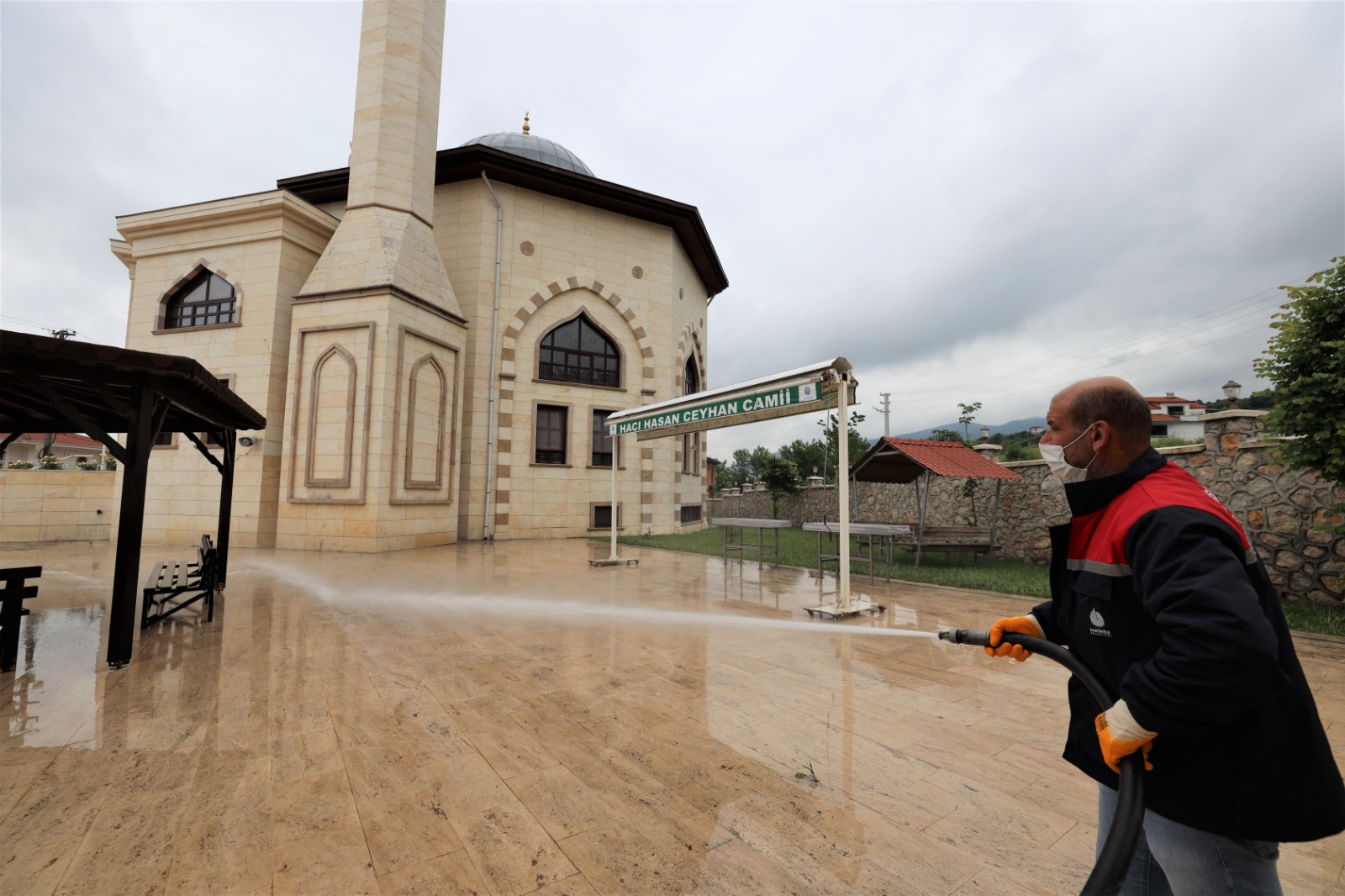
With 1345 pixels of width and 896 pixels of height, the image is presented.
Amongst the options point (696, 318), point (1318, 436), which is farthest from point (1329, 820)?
point (696, 318)

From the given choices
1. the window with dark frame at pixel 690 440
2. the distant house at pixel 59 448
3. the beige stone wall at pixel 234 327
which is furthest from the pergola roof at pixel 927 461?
the distant house at pixel 59 448

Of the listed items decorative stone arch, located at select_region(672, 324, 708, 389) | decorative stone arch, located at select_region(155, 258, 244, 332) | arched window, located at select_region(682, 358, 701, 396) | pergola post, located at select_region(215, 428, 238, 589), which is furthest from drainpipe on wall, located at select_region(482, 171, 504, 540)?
pergola post, located at select_region(215, 428, 238, 589)

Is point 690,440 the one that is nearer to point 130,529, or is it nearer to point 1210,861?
point 130,529

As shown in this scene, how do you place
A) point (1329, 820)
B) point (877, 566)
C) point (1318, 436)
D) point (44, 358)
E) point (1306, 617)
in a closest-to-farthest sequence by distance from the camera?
point (1329, 820) → point (44, 358) → point (1318, 436) → point (1306, 617) → point (877, 566)

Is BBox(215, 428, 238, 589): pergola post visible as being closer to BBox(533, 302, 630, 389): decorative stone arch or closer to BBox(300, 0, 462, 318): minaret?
BBox(300, 0, 462, 318): minaret

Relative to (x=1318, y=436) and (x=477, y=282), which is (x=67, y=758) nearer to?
(x=1318, y=436)

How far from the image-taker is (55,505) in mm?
15273

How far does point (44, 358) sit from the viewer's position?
13.8ft

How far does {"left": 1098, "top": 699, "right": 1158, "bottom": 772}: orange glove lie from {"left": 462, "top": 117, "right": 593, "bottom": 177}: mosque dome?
85.2ft

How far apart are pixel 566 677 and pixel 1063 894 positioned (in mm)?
3410

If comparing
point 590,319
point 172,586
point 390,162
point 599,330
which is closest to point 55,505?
point 390,162

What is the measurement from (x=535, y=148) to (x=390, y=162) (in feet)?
36.0

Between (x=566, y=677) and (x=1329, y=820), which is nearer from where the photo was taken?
(x=1329, y=820)

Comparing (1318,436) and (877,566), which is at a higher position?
(1318,436)
